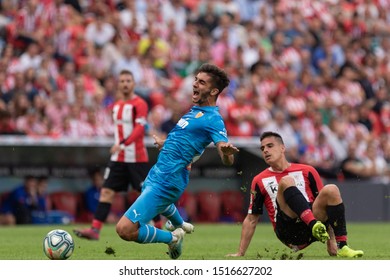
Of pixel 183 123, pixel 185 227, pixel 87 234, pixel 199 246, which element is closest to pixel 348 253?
pixel 185 227

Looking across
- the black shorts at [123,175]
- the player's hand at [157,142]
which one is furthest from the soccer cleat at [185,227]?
the black shorts at [123,175]

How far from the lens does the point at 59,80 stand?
19906mm

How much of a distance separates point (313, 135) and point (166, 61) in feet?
11.3

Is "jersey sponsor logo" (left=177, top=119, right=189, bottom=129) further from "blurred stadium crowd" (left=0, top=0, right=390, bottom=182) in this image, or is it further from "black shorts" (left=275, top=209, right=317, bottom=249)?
"blurred stadium crowd" (left=0, top=0, right=390, bottom=182)

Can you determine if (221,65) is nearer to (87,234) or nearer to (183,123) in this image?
(87,234)

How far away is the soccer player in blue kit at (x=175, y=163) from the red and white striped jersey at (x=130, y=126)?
434 cm

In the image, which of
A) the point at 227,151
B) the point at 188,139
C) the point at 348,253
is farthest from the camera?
the point at 348,253

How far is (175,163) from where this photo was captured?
10148 mm

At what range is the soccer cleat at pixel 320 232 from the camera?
9844 millimetres

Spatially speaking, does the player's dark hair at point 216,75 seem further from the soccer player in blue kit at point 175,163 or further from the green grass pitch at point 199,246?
the green grass pitch at point 199,246

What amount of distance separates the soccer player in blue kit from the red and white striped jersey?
4.34 meters

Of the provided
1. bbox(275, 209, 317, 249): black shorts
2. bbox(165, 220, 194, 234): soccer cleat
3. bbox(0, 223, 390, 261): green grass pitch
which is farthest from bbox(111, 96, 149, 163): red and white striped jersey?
bbox(275, 209, 317, 249): black shorts

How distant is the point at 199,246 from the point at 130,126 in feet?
8.16

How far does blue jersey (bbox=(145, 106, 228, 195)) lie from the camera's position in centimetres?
1005
